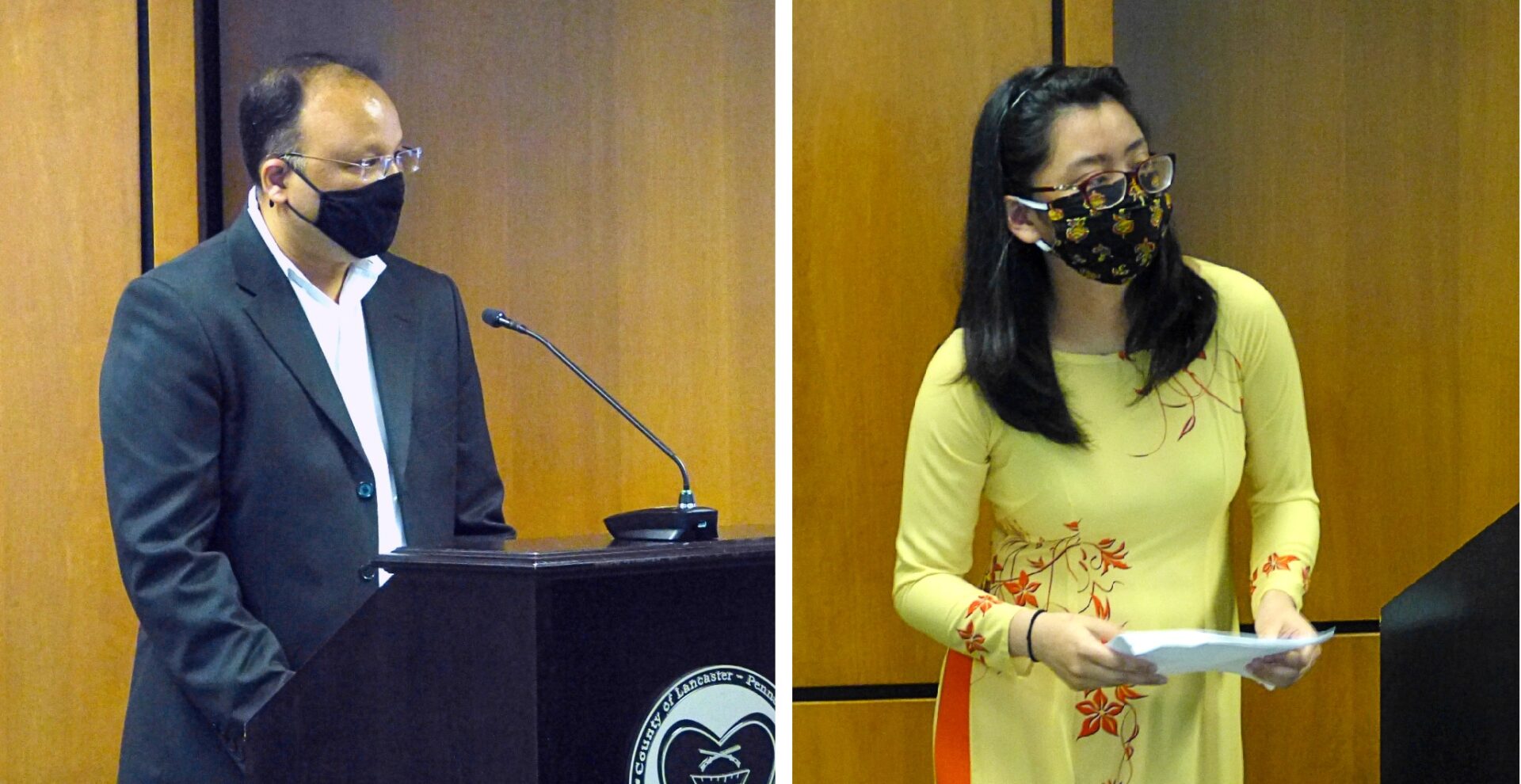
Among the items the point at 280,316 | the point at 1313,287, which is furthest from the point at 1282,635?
the point at 280,316

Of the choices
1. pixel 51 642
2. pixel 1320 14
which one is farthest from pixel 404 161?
pixel 1320 14

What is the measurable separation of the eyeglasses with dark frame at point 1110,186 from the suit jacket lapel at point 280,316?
2.91 feet

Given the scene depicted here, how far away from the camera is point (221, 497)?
173 centimetres

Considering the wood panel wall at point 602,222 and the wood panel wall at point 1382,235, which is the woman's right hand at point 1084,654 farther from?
the wood panel wall at point 602,222

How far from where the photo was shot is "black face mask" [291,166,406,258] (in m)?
1.79

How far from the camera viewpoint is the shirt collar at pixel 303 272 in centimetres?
177

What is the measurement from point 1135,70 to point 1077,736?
82 cm

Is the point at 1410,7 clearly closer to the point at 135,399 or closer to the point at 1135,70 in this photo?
the point at 1135,70

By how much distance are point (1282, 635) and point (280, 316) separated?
1.26 metres

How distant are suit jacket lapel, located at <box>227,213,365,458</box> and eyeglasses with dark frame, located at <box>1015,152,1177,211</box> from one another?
887 millimetres

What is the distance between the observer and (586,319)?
1.92m

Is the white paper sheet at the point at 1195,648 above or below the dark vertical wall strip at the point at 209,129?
below

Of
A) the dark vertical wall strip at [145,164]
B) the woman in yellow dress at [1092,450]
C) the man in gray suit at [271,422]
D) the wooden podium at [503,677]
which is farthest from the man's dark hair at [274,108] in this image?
the woman in yellow dress at [1092,450]

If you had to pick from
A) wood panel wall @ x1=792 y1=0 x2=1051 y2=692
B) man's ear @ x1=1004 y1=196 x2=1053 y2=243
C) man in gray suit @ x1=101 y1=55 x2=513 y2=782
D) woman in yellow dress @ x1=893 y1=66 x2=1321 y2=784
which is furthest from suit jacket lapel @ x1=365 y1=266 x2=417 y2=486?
man's ear @ x1=1004 y1=196 x2=1053 y2=243
